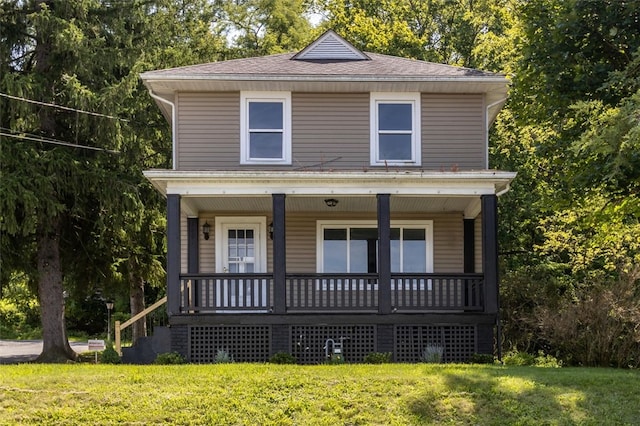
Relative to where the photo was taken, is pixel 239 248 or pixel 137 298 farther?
pixel 137 298

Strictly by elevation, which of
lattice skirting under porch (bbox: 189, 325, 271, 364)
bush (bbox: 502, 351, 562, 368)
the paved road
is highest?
lattice skirting under porch (bbox: 189, 325, 271, 364)

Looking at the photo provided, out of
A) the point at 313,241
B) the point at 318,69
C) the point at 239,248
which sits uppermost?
the point at 318,69

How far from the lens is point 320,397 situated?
12.0 meters

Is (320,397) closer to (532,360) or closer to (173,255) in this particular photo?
(173,255)

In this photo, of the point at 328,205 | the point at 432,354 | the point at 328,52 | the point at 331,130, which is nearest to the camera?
the point at 432,354

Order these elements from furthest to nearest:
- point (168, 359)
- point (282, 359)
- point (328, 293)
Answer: point (328, 293) < point (168, 359) < point (282, 359)

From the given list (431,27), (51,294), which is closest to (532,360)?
(51,294)

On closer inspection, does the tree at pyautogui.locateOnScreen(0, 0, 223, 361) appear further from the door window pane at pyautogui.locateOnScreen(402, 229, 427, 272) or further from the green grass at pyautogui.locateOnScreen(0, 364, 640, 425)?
the green grass at pyautogui.locateOnScreen(0, 364, 640, 425)

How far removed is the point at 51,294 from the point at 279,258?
8613 millimetres

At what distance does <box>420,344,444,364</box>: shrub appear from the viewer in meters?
15.7

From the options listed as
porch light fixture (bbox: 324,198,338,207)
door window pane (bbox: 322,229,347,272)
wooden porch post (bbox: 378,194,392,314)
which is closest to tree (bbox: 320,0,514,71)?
door window pane (bbox: 322,229,347,272)

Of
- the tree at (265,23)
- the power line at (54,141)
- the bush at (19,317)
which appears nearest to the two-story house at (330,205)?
the power line at (54,141)

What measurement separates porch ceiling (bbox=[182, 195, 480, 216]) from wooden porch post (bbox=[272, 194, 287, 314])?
81 cm

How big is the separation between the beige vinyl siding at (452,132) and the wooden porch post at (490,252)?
204 cm
